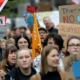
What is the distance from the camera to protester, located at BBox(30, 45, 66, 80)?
7.08 metres

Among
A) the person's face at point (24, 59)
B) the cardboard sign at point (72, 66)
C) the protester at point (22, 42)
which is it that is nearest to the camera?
the cardboard sign at point (72, 66)

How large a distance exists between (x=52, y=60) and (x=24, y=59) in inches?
19.4

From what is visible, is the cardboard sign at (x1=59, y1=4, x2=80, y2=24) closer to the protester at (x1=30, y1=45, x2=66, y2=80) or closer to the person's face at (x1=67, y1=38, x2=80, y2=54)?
the person's face at (x1=67, y1=38, x2=80, y2=54)

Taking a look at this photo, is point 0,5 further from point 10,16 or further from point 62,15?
point 10,16

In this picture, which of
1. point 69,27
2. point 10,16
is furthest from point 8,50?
point 10,16

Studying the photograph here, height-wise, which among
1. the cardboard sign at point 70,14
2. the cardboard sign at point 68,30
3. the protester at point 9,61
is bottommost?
the protester at point 9,61

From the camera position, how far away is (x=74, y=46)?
815 cm

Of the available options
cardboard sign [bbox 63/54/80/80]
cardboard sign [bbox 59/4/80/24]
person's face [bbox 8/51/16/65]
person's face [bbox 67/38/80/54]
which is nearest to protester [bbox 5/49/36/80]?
cardboard sign [bbox 63/54/80/80]

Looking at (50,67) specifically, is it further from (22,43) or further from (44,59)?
(22,43)

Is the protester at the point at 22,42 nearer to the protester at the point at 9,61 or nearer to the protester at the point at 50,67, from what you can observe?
the protester at the point at 9,61

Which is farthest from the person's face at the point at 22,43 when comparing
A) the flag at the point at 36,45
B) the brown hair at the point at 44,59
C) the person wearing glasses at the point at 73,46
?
the brown hair at the point at 44,59

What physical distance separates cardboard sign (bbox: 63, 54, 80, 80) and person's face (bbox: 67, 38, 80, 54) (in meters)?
0.89

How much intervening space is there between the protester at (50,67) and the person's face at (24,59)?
334 mm

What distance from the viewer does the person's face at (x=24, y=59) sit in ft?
24.5
